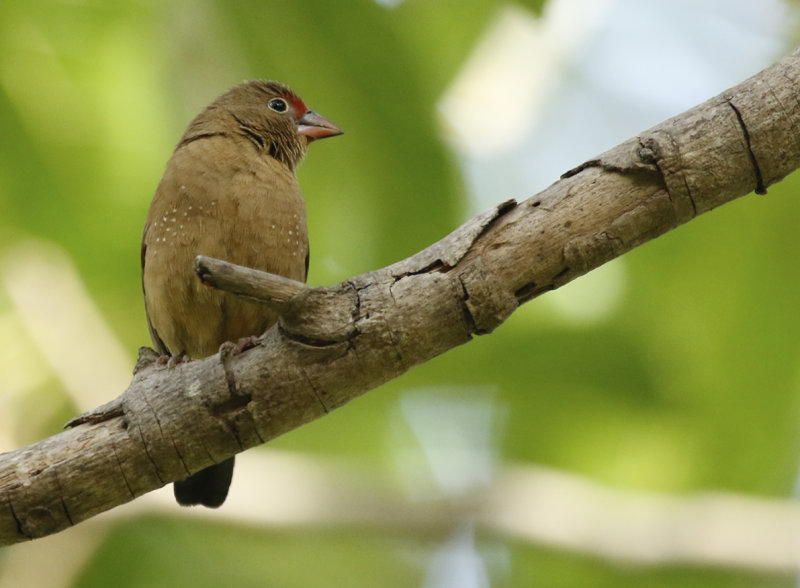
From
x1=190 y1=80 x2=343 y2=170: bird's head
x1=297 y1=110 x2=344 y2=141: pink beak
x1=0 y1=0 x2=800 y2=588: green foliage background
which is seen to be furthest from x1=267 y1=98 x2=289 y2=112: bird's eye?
x1=0 y1=0 x2=800 y2=588: green foliage background

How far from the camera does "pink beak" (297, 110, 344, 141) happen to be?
6.27 meters

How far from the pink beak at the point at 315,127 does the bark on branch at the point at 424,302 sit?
269 cm

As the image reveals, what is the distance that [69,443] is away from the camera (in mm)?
3840

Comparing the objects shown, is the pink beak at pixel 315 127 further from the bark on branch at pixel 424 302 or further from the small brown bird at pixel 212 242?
the bark on branch at pixel 424 302

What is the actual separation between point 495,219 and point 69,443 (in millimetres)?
1825

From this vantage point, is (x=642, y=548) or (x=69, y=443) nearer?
(x=69, y=443)

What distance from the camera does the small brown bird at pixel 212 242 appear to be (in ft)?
16.6

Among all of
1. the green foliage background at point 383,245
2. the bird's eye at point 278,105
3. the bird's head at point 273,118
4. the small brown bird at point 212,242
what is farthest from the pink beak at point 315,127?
the small brown bird at point 212,242

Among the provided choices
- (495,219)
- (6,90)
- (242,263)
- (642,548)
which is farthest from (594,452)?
(6,90)

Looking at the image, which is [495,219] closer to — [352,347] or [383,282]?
[383,282]

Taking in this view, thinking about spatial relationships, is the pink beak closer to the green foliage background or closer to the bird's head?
the bird's head

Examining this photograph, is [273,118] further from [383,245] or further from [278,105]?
[383,245]

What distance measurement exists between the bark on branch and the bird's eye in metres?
2.78

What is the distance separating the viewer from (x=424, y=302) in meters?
3.66
